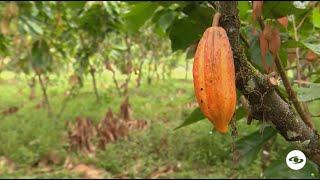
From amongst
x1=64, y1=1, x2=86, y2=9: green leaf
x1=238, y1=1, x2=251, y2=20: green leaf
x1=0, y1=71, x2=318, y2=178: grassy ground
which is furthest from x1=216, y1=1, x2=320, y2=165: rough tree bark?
x1=0, y1=71, x2=318, y2=178: grassy ground

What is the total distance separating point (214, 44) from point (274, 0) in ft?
1.45

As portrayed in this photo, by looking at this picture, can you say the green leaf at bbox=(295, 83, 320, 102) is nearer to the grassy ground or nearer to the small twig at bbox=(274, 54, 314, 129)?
the small twig at bbox=(274, 54, 314, 129)

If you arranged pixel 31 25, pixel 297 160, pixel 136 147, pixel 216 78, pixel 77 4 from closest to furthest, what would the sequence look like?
pixel 216 78 → pixel 297 160 → pixel 77 4 → pixel 31 25 → pixel 136 147

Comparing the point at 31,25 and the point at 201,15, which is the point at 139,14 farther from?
the point at 31,25

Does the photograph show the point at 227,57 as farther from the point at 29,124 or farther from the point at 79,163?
the point at 29,124

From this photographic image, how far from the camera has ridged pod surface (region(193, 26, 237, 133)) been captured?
460 mm

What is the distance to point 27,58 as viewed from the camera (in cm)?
515

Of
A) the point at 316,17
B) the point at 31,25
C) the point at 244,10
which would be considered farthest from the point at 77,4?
the point at 31,25

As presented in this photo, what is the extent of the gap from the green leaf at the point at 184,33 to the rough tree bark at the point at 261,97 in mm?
398

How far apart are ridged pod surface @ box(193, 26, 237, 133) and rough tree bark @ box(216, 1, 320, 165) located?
0.04 m

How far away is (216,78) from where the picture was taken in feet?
1.51

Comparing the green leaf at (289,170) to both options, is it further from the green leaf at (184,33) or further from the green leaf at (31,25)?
the green leaf at (31,25)

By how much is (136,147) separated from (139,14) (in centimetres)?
387

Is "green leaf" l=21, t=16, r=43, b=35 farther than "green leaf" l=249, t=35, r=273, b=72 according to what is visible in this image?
Yes
